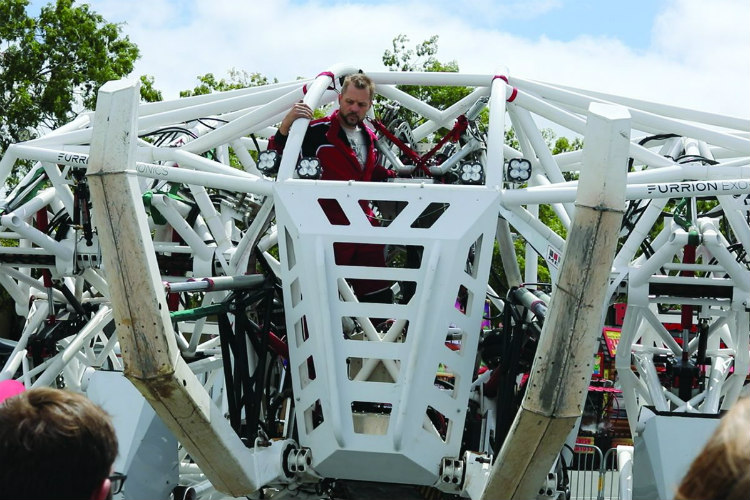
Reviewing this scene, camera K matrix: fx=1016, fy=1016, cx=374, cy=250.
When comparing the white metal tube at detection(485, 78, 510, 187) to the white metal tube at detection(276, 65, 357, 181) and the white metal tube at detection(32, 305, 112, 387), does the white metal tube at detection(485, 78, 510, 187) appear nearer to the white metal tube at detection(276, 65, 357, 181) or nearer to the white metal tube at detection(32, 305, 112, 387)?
the white metal tube at detection(276, 65, 357, 181)

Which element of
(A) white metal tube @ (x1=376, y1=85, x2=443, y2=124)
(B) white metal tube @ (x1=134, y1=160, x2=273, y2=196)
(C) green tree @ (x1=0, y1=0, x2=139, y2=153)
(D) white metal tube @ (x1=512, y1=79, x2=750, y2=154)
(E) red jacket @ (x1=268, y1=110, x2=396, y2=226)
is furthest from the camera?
(C) green tree @ (x1=0, y1=0, x2=139, y2=153)

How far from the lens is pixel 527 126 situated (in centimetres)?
772

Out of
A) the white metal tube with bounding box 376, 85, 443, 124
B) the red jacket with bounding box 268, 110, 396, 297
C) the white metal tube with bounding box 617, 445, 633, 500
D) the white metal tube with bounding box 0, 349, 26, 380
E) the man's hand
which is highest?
the white metal tube with bounding box 376, 85, 443, 124

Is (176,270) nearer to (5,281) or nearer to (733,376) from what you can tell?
(5,281)

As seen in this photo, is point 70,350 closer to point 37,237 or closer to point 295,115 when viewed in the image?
point 37,237

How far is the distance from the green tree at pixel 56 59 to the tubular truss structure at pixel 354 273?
51.6 feet

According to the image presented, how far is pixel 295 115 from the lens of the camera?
6.89 metres

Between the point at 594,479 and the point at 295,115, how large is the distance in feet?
25.6

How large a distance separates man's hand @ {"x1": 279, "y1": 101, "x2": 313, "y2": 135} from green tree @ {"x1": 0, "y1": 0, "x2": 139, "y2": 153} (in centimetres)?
1853

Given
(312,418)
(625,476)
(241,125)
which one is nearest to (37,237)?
(241,125)

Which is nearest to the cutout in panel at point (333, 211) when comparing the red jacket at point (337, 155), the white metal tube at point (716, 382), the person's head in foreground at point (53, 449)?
the red jacket at point (337, 155)

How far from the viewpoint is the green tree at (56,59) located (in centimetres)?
2472

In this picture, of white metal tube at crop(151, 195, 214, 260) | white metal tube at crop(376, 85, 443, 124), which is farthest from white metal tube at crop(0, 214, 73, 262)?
white metal tube at crop(376, 85, 443, 124)

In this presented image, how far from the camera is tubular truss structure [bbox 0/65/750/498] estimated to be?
16.9 ft
